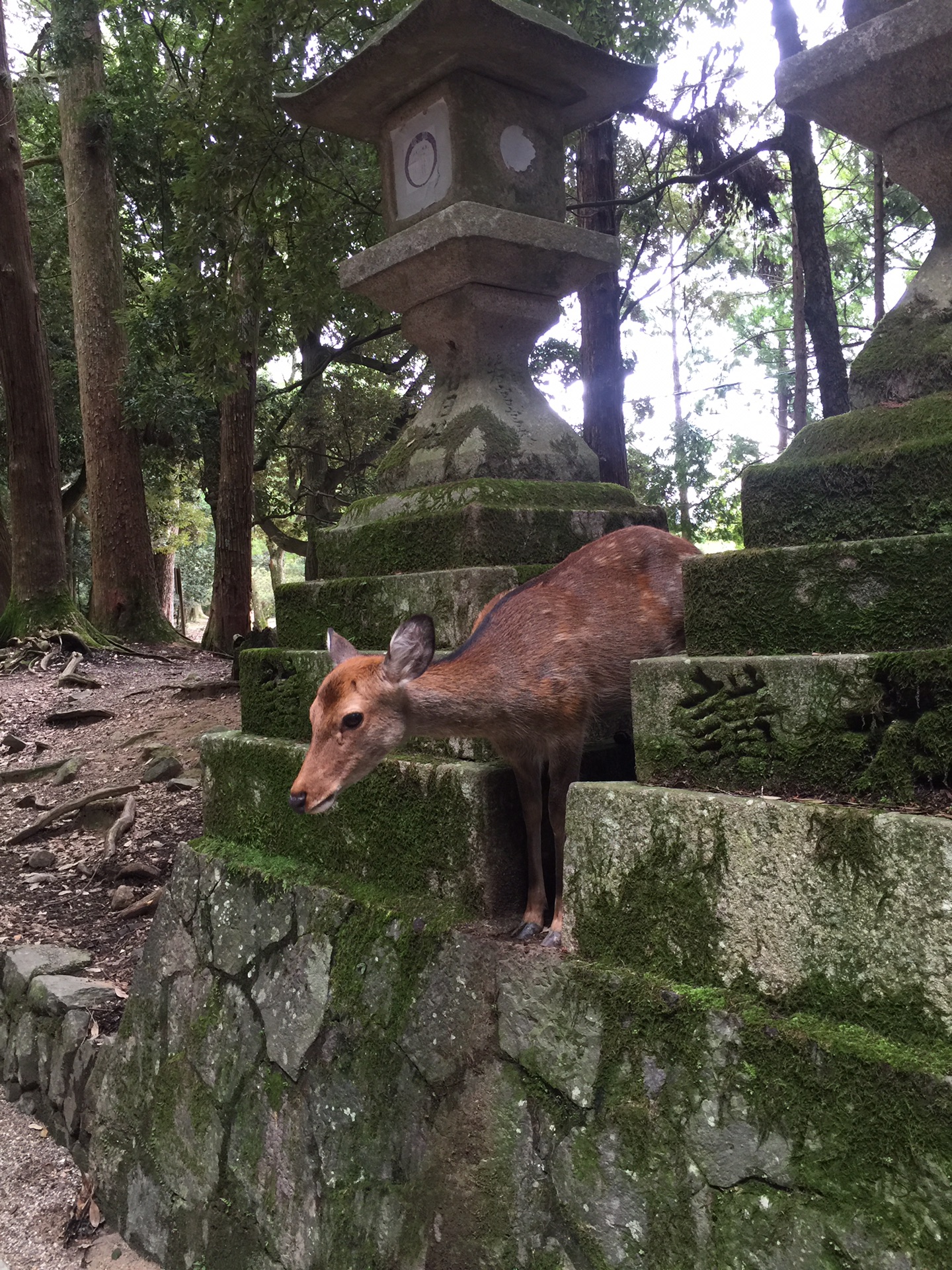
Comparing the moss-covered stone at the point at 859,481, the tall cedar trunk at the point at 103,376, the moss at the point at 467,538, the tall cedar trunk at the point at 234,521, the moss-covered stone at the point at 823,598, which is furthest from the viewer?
the tall cedar trunk at the point at 234,521

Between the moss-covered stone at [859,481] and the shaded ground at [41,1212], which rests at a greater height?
the moss-covered stone at [859,481]

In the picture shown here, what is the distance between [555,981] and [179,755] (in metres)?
5.47

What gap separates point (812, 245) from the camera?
862 cm

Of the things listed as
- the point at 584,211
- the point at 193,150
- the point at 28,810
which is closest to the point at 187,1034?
the point at 28,810

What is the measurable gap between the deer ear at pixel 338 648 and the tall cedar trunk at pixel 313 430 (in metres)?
11.9

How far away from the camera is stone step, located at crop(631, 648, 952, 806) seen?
2.07 meters

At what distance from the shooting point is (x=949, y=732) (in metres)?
2.03

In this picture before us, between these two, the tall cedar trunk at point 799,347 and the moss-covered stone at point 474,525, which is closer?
the moss-covered stone at point 474,525

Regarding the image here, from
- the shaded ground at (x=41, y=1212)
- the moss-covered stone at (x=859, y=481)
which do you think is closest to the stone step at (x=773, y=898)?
the moss-covered stone at (x=859, y=481)

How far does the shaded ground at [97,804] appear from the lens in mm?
5340

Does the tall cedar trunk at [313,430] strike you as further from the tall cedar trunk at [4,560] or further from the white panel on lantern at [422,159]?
the white panel on lantern at [422,159]

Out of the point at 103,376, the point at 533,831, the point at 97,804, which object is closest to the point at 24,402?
the point at 103,376

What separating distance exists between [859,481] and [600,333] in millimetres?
7826

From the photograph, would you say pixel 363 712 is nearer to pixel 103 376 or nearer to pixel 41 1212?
pixel 41 1212
